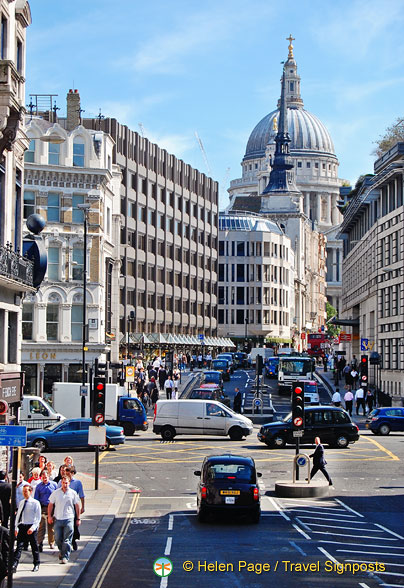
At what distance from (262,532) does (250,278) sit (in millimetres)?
135820

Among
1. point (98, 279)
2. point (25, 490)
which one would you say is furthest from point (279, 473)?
point (98, 279)

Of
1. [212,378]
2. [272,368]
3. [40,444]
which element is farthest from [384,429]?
[272,368]

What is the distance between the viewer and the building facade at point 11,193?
27938 mm

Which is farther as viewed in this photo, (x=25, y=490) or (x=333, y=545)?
(x=333, y=545)

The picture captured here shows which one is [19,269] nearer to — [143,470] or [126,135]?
[143,470]

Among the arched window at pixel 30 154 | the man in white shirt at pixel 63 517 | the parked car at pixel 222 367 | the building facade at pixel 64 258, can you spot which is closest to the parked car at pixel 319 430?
the man in white shirt at pixel 63 517

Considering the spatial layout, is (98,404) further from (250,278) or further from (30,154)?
(250,278)

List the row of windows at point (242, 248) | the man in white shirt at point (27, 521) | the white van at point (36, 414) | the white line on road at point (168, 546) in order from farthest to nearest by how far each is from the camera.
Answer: the row of windows at point (242, 248)
the white van at point (36, 414)
the white line on road at point (168, 546)
the man in white shirt at point (27, 521)

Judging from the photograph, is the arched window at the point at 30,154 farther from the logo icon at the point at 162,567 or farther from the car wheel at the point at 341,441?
the logo icon at the point at 162,567

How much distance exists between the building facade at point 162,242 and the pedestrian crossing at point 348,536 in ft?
184

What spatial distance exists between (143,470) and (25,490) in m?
17.3

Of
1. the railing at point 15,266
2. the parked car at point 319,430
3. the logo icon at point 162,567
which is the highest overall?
the railing at point 15,266

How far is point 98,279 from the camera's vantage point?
65.5 meters

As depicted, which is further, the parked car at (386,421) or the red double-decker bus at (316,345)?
the red double-decker bus at (316,345)
